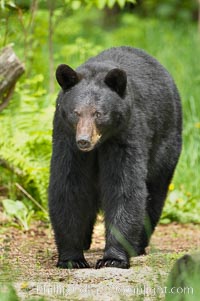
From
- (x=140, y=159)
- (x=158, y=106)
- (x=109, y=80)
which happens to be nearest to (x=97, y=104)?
(x=109, y=80)

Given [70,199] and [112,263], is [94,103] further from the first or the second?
[112,263]

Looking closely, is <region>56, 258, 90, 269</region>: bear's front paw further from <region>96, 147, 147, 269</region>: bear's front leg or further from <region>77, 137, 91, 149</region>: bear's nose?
<region>77, 137, 91, 149</region>: bear's nose

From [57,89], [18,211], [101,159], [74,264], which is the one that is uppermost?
[57,89]

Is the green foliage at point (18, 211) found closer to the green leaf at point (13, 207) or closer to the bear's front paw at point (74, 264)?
the green leaf at point (13, 207)

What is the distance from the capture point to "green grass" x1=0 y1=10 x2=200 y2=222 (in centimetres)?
964

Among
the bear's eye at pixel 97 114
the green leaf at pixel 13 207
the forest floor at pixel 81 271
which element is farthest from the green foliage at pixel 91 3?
the bear's eye at pixel 97 114

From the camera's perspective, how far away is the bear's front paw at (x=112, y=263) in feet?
23.0

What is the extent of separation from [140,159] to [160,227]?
2.94m

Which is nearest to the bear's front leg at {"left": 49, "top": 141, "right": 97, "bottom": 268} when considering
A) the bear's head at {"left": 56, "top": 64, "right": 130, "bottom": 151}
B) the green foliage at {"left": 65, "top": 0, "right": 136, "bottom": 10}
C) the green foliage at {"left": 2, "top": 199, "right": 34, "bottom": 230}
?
the bear's head at {"left": 56, "top": 64, "right": 130, "bottom": 151}

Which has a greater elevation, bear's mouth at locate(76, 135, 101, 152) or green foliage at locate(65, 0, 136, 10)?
green foliage at locate(65, 0, 136, 10)

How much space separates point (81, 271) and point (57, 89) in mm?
5858

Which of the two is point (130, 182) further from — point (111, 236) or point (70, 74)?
point (70, 74)

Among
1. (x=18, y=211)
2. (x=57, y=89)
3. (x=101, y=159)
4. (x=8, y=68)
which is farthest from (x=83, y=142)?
(x=57, y=89)

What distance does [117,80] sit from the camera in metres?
6.89
